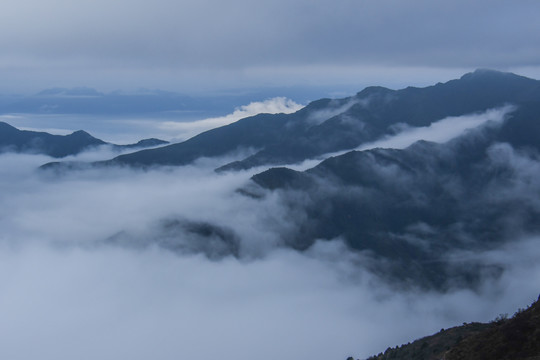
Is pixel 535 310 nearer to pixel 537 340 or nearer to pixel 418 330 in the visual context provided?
pixel 537 340

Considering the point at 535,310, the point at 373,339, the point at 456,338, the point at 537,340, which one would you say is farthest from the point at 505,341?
the point at 373,339

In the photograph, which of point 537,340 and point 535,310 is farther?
point 535,310

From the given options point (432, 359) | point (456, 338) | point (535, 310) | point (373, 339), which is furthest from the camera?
point (373, 339)

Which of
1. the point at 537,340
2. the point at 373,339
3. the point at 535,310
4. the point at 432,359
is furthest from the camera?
the point at 373,339

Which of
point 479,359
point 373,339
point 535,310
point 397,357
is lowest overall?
point 373,339

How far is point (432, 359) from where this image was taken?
77.6 m

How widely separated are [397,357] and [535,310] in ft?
88.9

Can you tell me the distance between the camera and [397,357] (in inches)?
3430

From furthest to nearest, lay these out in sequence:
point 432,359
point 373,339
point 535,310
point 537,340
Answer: point 373,339 → point 432,359 → point 535,310 → point 537,340

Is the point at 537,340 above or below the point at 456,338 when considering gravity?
above

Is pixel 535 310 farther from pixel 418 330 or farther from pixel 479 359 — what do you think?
pixel 418 330

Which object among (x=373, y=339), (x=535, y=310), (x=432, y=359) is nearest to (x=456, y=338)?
(x=432, y=359)

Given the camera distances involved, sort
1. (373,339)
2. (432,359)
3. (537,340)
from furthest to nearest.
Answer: (373,339) → (432,359) → (537,340)

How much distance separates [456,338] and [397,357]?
10.4m
